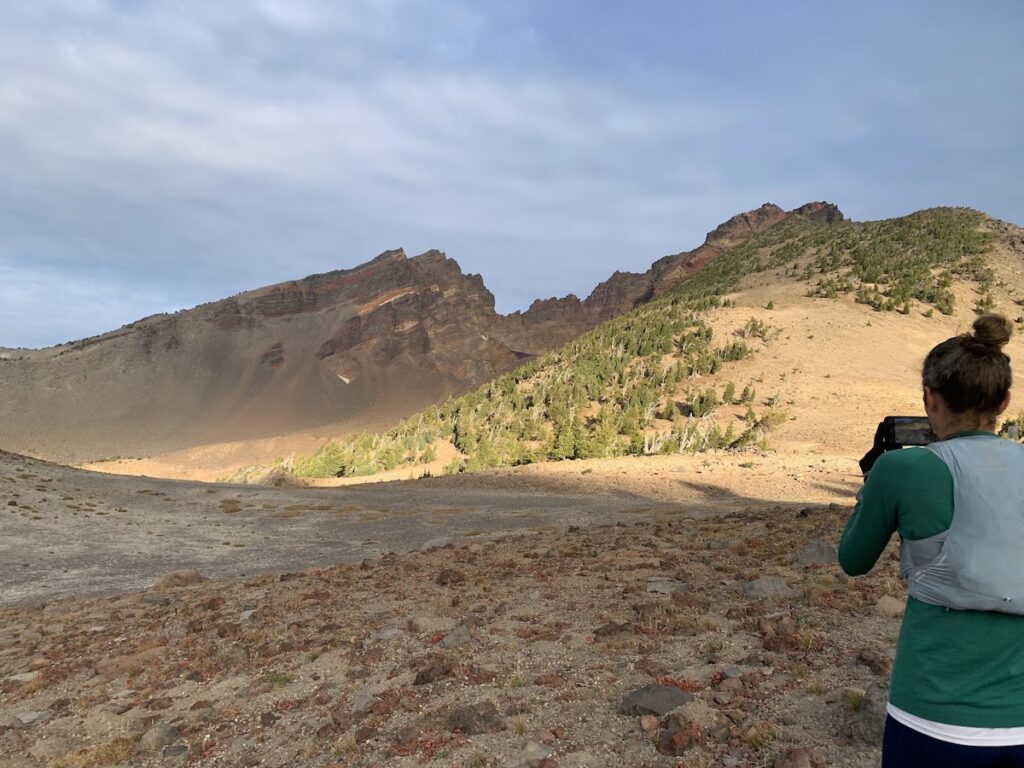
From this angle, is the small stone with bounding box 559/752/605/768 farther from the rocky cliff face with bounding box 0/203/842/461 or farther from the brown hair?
the rocky cliff face with bounding box 0/203/842/461

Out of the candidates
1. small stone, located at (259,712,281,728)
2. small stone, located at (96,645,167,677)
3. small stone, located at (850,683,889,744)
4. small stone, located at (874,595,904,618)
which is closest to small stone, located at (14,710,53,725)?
small stone, located at (96,645,167,677)

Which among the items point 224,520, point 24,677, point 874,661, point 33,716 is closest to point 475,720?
point 874,661

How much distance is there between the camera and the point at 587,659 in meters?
4.91

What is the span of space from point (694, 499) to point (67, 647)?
15645mm

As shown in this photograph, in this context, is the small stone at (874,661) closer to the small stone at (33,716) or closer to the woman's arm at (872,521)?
the woman's arm at (872,521)

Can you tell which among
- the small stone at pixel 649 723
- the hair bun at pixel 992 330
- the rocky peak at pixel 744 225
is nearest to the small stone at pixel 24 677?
the small stone at pixel 649 723

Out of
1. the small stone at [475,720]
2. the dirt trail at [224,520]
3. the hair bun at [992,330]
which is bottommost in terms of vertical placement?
the dirt trail at [224,520]

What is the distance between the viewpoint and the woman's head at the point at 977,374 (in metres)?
1.89

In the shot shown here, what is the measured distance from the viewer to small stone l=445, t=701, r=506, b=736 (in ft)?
13.1

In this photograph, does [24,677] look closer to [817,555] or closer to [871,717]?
[871,717]

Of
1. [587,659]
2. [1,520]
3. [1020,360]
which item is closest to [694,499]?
[587,659]

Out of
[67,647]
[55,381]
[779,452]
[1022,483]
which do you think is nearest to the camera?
[1022,483]

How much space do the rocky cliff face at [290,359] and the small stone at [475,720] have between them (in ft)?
236

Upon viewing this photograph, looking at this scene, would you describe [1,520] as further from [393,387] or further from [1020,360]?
[393,387]
